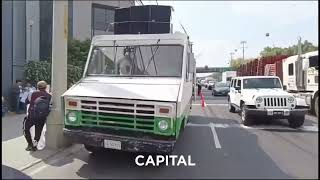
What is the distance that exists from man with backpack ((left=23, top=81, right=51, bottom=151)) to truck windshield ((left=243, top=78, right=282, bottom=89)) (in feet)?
28.9

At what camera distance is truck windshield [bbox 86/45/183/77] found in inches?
347

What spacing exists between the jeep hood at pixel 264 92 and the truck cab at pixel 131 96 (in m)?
5.47

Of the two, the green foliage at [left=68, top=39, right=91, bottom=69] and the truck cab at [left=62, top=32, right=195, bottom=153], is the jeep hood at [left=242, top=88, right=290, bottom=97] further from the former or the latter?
the green foliage at [left=68, top=39, right=91, bottom=69]

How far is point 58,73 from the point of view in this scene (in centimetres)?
933

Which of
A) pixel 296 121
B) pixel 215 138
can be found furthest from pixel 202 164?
pixel 296 121

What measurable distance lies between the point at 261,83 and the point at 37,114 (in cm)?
925

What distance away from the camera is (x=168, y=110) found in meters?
7.13

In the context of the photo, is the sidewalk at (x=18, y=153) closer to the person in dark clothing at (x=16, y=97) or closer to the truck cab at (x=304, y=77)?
the person in dark clothing at (x=16, y=97)

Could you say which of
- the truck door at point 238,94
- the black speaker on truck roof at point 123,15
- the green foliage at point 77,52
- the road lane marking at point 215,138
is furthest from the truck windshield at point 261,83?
the green foliage at point 77,52

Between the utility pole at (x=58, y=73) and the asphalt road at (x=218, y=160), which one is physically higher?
the utility pole at (x=58, y=73)

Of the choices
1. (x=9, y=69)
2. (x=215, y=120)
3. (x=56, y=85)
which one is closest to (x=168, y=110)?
(x=56, y=85)

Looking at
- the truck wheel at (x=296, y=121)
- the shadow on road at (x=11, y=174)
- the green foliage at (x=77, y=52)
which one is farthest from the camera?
the green foliage at (x=77, y=52)

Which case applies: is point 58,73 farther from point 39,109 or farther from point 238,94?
point 238,94

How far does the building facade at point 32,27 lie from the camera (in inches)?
659
